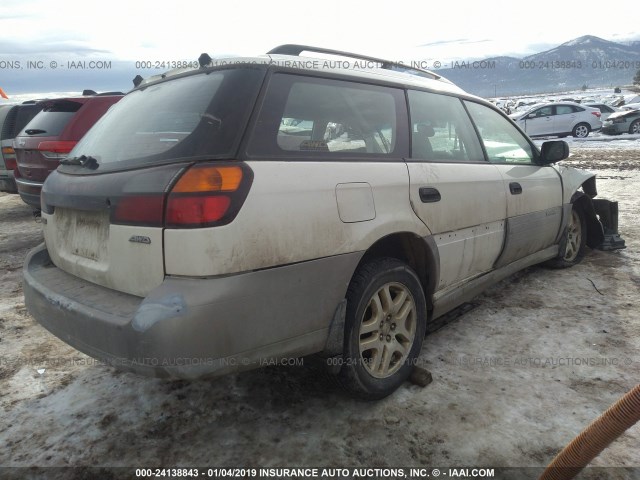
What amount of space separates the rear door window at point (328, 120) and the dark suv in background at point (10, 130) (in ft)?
22.5

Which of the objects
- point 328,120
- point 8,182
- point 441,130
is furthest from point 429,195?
point 8,182

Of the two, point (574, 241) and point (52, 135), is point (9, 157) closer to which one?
point (52, 135)

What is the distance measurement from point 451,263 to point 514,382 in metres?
0.76

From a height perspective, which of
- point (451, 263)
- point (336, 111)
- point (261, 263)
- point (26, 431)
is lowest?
point (26, 431)

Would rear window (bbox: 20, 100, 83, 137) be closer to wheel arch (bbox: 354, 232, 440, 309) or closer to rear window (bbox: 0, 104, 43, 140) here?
rear window (bbox: 0, 104, 43, 140)

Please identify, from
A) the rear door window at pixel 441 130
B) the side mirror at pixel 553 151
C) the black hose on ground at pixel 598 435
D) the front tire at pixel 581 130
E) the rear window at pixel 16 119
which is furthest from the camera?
the front tire at pixel 581 130

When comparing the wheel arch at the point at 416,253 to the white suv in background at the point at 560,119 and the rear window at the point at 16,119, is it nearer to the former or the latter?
the rear window at the point at 16,119

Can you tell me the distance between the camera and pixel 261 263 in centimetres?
184

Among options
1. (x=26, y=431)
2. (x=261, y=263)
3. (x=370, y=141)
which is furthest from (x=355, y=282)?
(x=26, y=431)

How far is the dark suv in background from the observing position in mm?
7359

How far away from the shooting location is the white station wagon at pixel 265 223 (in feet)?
5.81

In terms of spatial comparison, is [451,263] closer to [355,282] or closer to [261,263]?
[355,282]

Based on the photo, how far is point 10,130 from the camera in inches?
313

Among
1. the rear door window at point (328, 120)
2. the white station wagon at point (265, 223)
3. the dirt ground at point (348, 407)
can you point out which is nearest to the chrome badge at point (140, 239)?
the white station wagon at point (265, 223)
